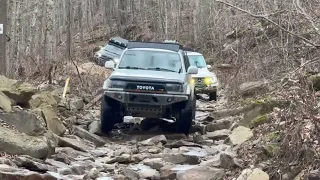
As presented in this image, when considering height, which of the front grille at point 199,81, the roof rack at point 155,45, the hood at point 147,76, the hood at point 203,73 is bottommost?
the front grille at point 199,81

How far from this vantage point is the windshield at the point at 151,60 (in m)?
12.0

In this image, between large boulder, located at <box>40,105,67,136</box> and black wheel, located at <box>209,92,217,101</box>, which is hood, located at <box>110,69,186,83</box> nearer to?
large boulder, located at <box>40,105,67,136</box>

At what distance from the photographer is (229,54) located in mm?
30172

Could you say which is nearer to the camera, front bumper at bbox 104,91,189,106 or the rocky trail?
the rocky trail

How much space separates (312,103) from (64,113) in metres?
8.35

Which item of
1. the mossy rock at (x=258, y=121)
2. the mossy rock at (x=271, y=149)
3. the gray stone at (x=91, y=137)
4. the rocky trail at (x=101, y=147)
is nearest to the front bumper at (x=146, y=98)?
the rocky trail at (x=101, y=147)

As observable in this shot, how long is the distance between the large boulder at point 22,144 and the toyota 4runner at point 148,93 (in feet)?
9.76

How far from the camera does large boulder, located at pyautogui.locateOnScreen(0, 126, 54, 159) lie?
7695 mm

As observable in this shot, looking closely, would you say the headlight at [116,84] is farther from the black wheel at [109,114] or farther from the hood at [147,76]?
the black wheel at [109,114]

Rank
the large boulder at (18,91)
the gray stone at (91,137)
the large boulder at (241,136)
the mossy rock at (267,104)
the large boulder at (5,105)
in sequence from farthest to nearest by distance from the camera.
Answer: the gray stone at (91,137) < the large boulder at (18,91) < the mossy rock at (267,104) < the large boulder at (5,105) < the large boulder at (241,136)

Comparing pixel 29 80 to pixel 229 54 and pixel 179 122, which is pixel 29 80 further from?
pixel 229 54

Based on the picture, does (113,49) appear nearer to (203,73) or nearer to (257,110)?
(203,73)

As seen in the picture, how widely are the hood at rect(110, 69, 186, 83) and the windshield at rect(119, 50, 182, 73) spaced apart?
347 mm

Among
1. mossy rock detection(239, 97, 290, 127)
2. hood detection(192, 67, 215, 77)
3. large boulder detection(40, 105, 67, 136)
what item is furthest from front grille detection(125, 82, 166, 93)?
hood detection(192, 67, 215, 77)
